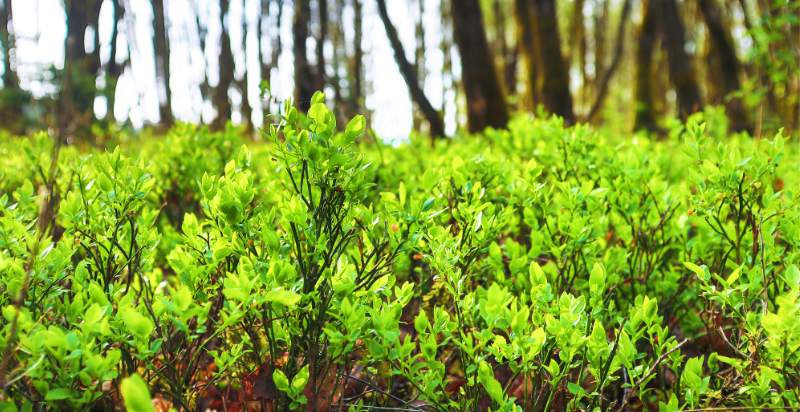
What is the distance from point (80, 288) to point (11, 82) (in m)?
11.4

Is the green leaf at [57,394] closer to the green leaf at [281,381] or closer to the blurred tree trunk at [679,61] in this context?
the green leaf at [281,381]

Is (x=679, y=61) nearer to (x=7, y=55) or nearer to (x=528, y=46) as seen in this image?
(x=528, y=46)

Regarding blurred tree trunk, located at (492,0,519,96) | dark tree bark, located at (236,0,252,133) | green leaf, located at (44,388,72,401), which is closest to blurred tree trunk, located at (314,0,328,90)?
dark tree bark, located at (236,0,252,133)

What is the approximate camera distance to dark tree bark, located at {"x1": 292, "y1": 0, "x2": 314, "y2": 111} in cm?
686

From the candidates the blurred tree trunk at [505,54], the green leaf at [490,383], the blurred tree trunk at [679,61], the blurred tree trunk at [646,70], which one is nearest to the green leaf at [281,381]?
the green leaf at [490,383]

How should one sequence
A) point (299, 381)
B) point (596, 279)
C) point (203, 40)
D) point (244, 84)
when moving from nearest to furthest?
point (299, 381) → point (596, 279) → point (244, 84) → point (203, 40)

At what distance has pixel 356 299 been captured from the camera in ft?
4.82

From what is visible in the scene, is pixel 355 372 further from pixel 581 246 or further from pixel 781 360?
pixel 781 360

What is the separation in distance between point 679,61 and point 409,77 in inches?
189

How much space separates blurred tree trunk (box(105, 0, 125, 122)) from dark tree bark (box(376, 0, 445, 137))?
6811 millimetres

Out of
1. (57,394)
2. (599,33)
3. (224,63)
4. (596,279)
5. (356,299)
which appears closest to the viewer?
(57,394)

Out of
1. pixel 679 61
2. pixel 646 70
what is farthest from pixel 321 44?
pixel 646 70

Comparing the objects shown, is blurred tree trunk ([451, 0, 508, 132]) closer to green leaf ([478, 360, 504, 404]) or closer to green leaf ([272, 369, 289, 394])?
green leaf ([478, 360, 504, 404])

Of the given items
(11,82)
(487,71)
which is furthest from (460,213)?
(11,82)
